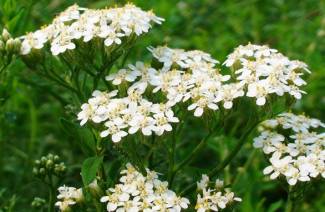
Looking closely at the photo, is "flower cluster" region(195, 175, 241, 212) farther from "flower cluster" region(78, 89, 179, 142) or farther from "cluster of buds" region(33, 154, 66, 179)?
"cluster of buds" region(33, 154, 66, 179)

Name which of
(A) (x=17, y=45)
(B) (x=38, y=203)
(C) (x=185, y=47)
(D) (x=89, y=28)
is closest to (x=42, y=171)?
(B) (x=38, y=203)

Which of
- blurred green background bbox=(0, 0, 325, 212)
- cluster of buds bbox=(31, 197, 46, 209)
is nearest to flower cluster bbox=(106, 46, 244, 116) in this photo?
blurred green background bbox=(0, 0, 325, 212)

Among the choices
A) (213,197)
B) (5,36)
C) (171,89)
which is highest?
(5,36)

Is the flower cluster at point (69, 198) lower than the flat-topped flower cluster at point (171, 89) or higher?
lower

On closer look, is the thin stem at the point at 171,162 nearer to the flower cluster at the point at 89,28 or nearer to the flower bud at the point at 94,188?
the flower bud at the point at 94,188

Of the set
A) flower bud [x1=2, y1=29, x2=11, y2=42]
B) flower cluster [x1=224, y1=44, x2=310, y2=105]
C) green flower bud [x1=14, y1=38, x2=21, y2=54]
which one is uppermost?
flower bud [x1=2, y1=29, x2=11, y2=42]

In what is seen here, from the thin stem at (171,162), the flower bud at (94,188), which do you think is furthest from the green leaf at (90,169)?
the thin stem at (171,162)

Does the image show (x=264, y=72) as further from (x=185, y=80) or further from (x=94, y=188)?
(x=94, y=188)
